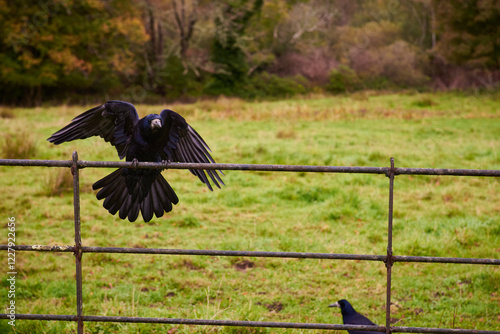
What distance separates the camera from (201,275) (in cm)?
526

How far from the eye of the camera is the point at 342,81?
35438mm

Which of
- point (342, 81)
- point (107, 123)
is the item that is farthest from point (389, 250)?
point (342, 81)

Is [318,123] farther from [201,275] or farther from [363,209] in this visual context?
[201,275]

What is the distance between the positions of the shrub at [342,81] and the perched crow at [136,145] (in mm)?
32477

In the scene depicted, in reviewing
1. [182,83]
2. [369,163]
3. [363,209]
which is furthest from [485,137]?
[182,83]

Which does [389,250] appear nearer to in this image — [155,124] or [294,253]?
[294,253]

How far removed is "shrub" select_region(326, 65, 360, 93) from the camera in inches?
1380

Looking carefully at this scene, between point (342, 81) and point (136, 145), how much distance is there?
33441 millimetres

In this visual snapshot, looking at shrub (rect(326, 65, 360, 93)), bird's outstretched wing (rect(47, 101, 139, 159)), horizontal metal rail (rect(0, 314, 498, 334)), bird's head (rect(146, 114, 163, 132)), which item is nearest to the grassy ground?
horizontal metal rail (rect(0, 314, 498, 334))

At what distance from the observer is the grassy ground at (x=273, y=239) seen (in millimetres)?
4477

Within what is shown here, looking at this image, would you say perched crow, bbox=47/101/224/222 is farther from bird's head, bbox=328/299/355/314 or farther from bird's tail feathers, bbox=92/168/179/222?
bird's head, bbox=328/299/355/314

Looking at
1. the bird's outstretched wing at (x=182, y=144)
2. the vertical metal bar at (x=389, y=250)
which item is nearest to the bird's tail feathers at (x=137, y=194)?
the bird's outstretched wing at (x=182, y=144)

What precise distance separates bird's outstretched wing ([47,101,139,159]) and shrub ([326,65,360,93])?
32511mm

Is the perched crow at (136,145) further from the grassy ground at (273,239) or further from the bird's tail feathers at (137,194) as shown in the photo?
the grassy ground at (273,239)
